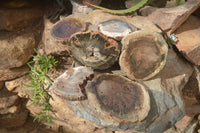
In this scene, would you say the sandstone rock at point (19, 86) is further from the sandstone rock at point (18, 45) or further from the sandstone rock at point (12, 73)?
the sandstone rock at point (18, 45)

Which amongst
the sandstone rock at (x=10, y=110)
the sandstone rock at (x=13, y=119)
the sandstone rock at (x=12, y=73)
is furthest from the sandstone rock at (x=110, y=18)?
the sandstone rock at (x=13, y=119)

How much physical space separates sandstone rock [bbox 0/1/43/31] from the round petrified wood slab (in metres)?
1.98

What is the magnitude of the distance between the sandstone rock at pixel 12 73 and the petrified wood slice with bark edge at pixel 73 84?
61.4 inches

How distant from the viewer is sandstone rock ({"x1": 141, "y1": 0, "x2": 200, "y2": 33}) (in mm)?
2115

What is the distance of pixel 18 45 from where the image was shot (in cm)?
275

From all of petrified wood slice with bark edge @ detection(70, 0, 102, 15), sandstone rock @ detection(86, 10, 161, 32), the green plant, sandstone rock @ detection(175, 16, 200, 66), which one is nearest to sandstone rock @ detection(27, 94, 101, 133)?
the green plant

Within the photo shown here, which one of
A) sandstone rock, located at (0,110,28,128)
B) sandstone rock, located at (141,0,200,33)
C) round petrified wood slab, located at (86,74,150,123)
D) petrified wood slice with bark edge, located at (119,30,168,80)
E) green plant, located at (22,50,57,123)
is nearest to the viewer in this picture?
round petrified wood slab, located at (86,74,150,123)

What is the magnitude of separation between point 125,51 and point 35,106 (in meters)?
2.59

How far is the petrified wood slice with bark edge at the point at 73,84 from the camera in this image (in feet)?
5.60

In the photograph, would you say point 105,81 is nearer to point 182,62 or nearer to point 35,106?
point 182,62

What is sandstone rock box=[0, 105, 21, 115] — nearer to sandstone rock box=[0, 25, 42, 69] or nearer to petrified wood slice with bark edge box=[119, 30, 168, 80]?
sandstone rock box=[0, 25, 42, 69]

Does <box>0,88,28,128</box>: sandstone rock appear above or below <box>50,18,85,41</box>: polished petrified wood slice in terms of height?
below

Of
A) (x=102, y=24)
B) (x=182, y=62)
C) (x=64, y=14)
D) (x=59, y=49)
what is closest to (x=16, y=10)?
(x=64, y=14)

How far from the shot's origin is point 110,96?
1.59m
